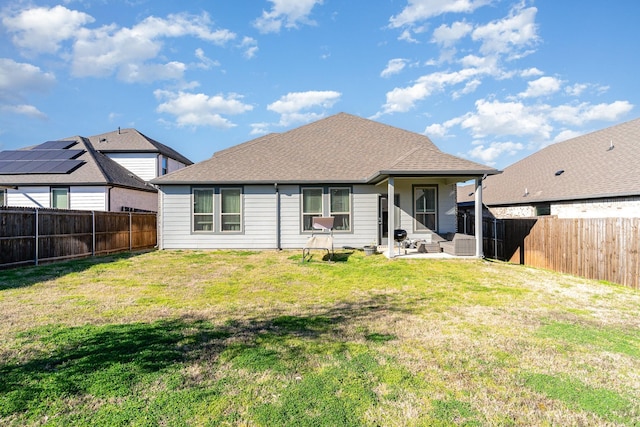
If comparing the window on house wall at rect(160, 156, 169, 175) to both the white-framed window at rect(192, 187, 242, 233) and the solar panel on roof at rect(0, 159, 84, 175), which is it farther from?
the white-framed window at rect(192, 187, 242, 233)

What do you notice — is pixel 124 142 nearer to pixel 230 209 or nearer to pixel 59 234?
pixel 59 234

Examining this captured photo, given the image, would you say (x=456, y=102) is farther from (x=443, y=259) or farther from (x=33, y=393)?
(x=33, y=393)

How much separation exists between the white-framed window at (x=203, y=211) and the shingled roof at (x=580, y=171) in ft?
52.5

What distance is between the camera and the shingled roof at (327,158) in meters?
12.4

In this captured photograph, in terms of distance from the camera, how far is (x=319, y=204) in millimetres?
14273

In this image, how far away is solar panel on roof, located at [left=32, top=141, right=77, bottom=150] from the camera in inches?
810

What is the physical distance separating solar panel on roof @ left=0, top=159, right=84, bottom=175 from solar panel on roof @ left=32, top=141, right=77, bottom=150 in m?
2.24

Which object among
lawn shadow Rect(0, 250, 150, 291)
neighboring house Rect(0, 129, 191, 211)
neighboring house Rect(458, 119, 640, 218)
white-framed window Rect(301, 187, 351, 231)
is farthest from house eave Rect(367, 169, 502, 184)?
neighboring house Rect(0, 129, 191, 211)

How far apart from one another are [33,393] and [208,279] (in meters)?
5.46

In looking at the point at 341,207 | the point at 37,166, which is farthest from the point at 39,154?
the point at 341,207

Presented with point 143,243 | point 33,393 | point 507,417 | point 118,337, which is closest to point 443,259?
point 507,417

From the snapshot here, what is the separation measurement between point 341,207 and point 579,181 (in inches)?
450

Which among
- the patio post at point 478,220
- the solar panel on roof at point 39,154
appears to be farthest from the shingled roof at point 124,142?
the patio post at point 478,220

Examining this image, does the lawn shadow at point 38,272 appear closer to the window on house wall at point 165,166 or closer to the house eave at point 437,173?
the house eave at point 437,173
